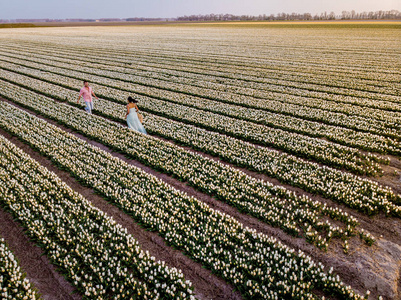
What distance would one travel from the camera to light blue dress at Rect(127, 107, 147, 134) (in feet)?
→ 46.4

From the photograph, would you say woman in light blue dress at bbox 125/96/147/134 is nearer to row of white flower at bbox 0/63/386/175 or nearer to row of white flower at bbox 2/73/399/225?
row of white flower at bbox 2/73/399/225

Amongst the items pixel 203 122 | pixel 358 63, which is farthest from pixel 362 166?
pixel 358 63

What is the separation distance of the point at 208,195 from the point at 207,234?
Result: 2.09 metres

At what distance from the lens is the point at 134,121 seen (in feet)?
47.0

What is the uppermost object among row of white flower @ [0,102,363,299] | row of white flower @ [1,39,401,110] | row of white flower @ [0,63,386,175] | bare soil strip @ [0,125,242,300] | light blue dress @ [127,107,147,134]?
light blue dress @ [127,107,147,134]

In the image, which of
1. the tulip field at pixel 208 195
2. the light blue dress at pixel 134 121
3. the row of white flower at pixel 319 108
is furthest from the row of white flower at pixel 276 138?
the row of white flower at pixel 319 108

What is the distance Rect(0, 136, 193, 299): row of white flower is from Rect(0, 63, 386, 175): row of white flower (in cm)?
787

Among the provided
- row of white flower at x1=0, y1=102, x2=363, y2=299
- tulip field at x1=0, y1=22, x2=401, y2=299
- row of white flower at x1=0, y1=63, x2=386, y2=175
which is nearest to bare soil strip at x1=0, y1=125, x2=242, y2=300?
tulip field at x1=0, y1=22, x2=401, y2=299

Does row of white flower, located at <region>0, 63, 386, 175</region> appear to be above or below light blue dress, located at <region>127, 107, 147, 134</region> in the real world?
below

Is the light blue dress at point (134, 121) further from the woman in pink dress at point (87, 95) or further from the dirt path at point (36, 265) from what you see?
the dirt path at point (36, 265)

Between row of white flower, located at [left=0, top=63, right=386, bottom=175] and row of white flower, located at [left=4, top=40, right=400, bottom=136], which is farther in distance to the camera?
row of white flower, located at [left=4, top=40, right=400, bottom=136]

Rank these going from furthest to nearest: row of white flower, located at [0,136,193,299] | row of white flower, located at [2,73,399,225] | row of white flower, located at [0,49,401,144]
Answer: row of white flower, located at [0,49,401,144], row of white flower, located at [2,73,399,225], row of white flower, located at [0,136,193,299]

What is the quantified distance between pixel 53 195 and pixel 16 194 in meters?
1.30

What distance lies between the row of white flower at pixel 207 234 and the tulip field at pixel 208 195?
0.04 metres
